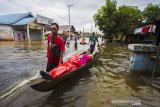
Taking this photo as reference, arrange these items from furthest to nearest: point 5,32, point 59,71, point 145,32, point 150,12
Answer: point 150,12 < point 5,32 < point 145,32 < point 59,71

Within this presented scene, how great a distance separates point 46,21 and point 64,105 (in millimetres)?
39671

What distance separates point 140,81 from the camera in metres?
6.71

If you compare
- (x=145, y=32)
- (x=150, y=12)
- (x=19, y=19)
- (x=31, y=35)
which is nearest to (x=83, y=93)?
(x=145, y=32)

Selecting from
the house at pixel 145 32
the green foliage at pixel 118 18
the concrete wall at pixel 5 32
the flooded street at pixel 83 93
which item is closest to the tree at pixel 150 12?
the green foliage at pixel 118 18

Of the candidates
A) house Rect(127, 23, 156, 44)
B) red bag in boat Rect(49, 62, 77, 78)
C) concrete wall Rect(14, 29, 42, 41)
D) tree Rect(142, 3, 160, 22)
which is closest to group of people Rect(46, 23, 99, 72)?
red bag in boat Rect(49, 62, 77, 78)

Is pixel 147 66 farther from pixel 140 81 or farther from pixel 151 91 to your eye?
pixel 151 91

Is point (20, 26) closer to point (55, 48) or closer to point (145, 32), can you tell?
point (145, 32)

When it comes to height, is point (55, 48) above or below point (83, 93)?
above

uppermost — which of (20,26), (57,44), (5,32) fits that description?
(20,26)

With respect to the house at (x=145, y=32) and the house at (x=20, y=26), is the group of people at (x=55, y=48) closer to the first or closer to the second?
the house at (x=145, y=32)

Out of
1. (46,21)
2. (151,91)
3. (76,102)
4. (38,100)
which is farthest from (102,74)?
(46,21)

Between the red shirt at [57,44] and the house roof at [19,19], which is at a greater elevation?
the house roof at [19,19]

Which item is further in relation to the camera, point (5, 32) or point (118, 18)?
point (118, 18)

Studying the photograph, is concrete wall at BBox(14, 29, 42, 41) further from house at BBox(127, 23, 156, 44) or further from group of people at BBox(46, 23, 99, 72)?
group of people at BBox(46, 23, 99, 72)
